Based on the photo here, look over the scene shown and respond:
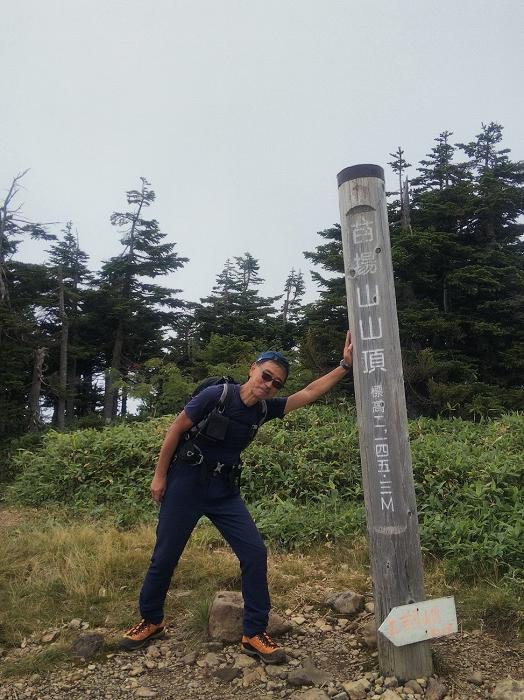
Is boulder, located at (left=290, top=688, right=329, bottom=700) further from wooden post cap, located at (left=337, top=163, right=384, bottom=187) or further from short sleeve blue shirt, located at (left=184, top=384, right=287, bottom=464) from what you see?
wooden post cap, located at (left=337, top=163, right=384, bottom=187)

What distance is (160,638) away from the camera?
11.6 feet

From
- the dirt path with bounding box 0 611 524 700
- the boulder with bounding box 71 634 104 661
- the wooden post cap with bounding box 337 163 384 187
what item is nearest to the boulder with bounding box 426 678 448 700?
the dirt path with bounding box 0 611 524 700

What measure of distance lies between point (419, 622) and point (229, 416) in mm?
1590

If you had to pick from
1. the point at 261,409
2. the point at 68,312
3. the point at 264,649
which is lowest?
the point at 264,649

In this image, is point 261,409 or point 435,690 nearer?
point 435,690

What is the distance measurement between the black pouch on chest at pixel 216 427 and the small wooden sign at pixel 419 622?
54.6 inches

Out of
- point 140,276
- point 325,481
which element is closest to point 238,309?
point 140,276

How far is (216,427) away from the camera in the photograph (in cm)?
324

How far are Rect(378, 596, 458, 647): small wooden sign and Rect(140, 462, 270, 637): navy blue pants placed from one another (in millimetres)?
812

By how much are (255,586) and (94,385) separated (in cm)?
2848

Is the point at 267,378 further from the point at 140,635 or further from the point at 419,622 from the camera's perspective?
the point at 140,635

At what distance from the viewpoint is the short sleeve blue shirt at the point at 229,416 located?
328 cm

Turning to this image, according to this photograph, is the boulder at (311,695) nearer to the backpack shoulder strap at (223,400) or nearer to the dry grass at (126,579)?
the dry grass at (126,579)

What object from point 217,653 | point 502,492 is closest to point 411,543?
point 217,653
